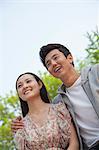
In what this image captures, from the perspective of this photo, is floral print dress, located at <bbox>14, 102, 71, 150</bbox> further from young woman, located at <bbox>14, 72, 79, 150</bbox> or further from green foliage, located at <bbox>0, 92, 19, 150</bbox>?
green foliage, located at <bbox>0, 92, 19, 150</bbox>

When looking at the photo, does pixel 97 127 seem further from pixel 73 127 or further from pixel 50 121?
pixel 50 121

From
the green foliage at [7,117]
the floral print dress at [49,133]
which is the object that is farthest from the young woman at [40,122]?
the green foliage at [7,117]

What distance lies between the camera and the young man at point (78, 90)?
2.22m

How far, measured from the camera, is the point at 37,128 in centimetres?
223

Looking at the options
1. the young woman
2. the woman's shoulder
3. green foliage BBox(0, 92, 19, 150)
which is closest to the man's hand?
the young woman

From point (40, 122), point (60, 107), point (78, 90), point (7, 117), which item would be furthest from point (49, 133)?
point (7, 117)

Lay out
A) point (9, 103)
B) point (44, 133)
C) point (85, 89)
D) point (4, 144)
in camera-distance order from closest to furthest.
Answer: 1. point (44, 133)
2. point (85, 89)
3. point (4, 144)
4. point (9, 103)

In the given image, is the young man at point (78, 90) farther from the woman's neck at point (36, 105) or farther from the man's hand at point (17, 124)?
the man's hand at point (17, 124)

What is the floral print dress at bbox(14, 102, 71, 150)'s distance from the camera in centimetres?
217

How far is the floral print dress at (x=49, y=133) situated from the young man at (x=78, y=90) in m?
0.07

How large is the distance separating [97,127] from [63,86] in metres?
0.41

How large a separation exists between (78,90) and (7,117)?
8921 mm

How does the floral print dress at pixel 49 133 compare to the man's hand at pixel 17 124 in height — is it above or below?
below

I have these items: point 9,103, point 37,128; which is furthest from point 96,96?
point 9,103
